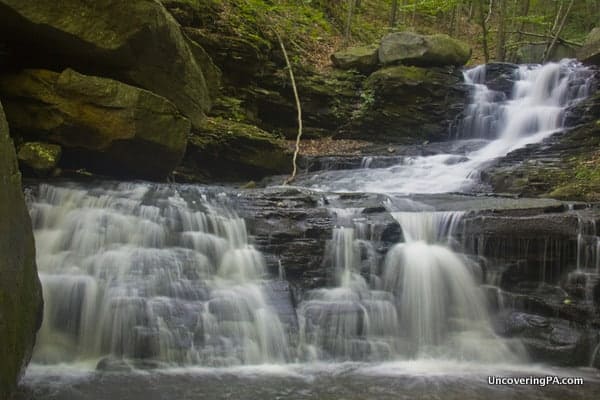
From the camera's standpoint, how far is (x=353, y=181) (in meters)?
11.2

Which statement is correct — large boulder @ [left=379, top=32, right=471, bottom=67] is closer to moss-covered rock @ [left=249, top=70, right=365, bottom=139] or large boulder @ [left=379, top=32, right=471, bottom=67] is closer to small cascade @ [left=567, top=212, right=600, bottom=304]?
moss-covered rock @ [left=249, top=70, right=365, bottom=139]

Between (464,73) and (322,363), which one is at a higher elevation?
(464,73)

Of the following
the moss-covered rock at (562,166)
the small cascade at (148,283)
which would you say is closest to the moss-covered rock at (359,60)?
the moss-covered rock at (562,166)

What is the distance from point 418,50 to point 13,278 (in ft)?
46.7

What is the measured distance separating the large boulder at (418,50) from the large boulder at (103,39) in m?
8.80

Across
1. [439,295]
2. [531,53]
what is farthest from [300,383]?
[531,53]

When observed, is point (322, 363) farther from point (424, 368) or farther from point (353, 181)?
point (353, 181)

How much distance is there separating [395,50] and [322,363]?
12471 millimetres

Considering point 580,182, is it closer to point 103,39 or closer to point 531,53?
point 103,39

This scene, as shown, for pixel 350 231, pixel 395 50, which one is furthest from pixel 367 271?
pixel 395 50

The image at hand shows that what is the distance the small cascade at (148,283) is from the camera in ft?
16.2

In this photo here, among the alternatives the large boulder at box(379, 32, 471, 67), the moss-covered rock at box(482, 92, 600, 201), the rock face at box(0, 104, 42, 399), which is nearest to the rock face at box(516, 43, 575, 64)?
the large boulder at box(379, 32, 471, 67)

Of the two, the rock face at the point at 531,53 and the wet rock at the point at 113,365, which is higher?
the rock face at the point at 531,53

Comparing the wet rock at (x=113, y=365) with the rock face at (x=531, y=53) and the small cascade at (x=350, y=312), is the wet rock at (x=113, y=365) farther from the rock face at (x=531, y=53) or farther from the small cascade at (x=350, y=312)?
the rock face at (x=531, y=53)
